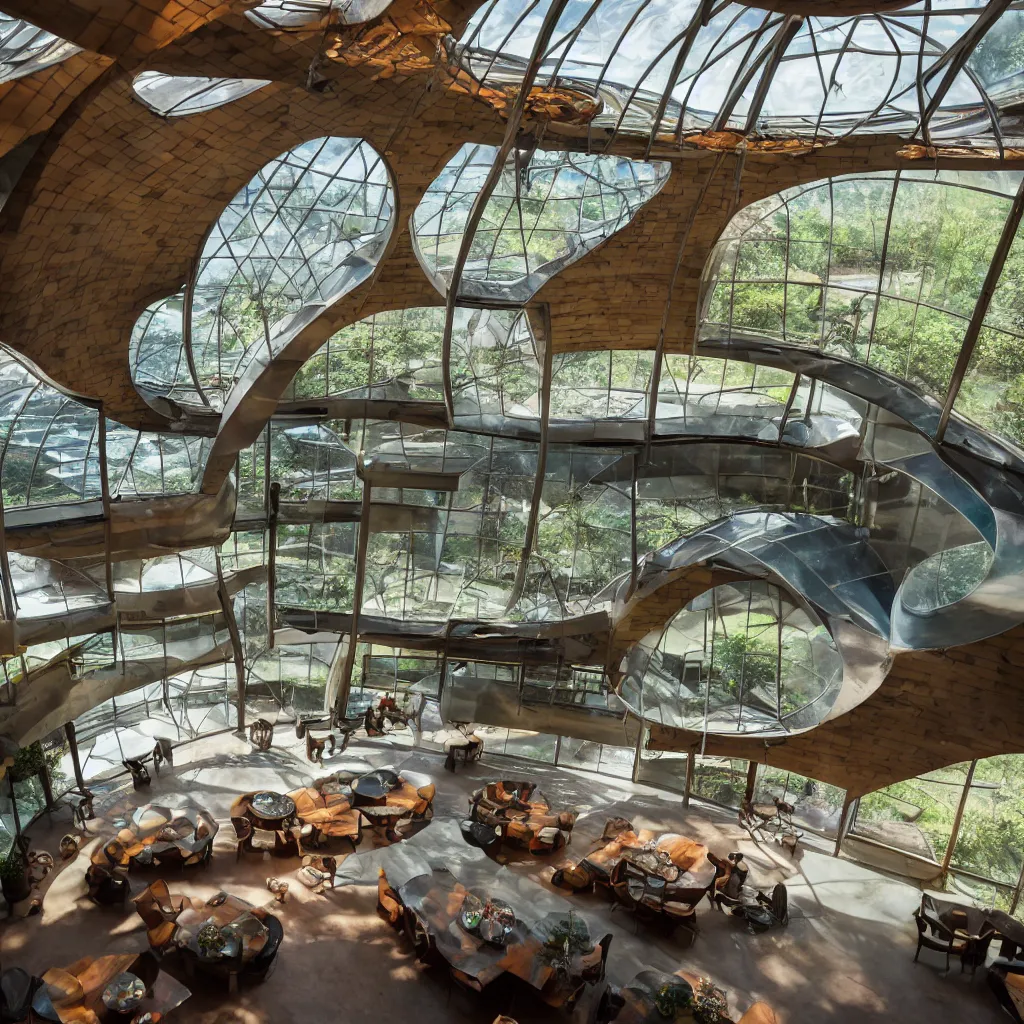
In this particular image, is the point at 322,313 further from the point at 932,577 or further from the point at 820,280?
the point at 932,577

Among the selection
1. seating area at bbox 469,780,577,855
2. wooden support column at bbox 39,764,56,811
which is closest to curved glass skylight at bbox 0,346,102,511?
wooden support column at bbox 39,764,56,811

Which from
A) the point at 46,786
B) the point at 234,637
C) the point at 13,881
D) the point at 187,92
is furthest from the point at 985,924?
the point at 187,92

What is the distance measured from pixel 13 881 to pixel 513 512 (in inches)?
489

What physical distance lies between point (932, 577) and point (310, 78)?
14.0m

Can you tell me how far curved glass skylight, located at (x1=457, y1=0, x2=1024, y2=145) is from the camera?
11148mm

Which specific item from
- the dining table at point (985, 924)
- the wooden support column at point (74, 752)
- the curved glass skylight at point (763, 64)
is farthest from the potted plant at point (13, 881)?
the dining table at point (985, 924)

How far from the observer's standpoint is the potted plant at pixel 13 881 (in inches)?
642

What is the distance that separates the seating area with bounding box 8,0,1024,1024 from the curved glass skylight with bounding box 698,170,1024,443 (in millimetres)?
82

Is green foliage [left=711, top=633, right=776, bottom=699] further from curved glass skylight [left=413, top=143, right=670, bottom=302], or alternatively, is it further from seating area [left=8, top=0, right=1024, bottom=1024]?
curved glass skylight [left=413, top=143, right=670, bottom=302]

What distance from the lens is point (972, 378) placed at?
16156 millimetres

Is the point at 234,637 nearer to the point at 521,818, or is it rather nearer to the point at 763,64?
the point at 521,818

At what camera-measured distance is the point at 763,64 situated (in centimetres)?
1243

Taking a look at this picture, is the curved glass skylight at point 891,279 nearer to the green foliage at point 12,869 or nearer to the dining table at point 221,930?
the dining table at point 221,930

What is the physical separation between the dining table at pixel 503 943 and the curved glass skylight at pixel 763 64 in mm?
12009
